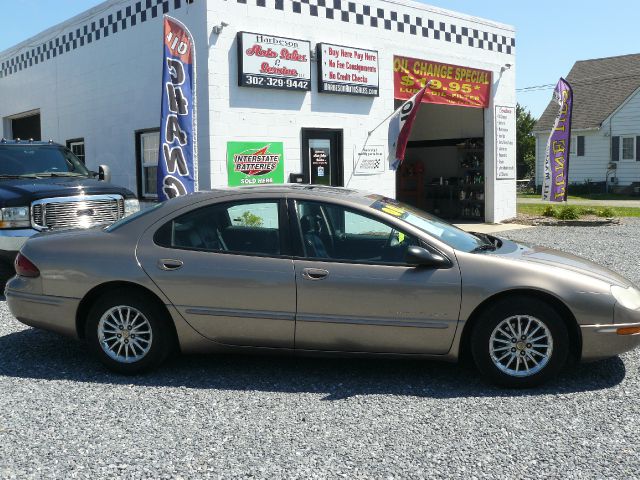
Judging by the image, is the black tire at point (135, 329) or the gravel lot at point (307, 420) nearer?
the gravel lot at point (307, 420)

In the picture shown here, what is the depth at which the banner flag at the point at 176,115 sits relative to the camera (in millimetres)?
9641

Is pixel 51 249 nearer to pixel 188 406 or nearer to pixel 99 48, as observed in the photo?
pixel 188 406

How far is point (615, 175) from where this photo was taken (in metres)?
32.3

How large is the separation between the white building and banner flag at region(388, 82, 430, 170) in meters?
0.24

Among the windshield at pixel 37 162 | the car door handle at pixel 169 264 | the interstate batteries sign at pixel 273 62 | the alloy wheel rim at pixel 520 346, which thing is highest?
the interstate batteries sign at pixel 273 62

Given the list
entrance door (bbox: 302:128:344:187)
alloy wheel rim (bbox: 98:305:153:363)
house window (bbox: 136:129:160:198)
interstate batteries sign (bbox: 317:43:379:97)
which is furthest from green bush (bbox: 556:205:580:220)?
alloy wheel rim (bbox: 98:305:153:363)

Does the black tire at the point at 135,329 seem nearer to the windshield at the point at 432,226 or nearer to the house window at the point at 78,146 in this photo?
the windshield at the point at 432,226

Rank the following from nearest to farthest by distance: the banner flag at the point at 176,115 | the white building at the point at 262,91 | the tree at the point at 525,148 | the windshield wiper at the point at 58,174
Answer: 1. the windshield wiper at the point at 58,174
2. the banner flag at the point at 176,115
3. the white building at the point at 262,91
4. the tree at the point at 525,148

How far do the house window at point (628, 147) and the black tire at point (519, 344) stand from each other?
3043 centimetres

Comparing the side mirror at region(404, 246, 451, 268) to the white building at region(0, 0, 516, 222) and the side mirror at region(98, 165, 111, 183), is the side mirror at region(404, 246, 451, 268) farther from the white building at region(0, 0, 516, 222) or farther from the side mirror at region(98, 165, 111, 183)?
the white building at region(0, 0, 516, 222)

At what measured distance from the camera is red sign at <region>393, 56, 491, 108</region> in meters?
14.0

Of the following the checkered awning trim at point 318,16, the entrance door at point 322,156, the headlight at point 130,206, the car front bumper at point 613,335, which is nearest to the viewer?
the car front bumper at point 613,335

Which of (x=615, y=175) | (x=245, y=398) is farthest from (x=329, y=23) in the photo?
(x=615, y=175)

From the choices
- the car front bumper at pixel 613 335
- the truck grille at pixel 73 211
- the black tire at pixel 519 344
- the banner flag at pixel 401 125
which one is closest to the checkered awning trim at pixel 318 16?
the banner flag at pixel 401 125
